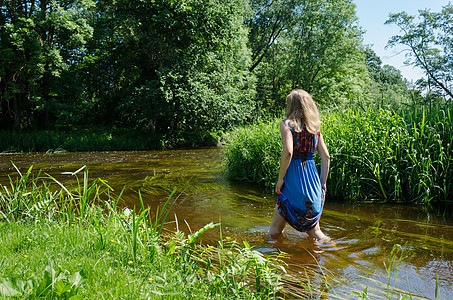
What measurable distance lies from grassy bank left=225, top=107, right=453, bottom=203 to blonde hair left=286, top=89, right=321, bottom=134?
110 inches

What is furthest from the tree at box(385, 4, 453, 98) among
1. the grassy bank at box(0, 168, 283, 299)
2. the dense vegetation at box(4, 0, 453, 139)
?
the grassy bank at box(0, 168, 283, 299)

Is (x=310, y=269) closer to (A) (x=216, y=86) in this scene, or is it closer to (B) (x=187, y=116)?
(B) (x=187, y=116)

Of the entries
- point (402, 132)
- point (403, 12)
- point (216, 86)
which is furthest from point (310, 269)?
point (403, 12)

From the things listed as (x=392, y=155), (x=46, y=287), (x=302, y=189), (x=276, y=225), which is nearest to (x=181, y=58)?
(x=392, y=155)

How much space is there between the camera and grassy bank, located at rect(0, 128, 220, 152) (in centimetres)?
1825

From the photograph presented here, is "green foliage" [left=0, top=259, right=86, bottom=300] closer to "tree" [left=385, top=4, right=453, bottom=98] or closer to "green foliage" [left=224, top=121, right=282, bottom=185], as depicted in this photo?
"green foliage" [left=224, top=121, right=282, bottom=185]

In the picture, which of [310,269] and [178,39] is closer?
[310,269]

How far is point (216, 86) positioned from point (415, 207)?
58.2 ft

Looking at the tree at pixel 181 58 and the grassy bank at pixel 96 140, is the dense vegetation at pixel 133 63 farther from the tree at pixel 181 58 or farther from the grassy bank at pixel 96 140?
the grassy bank at pixel 96 140

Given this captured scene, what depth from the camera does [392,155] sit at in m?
6.32

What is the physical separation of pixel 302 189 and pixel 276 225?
74 cm

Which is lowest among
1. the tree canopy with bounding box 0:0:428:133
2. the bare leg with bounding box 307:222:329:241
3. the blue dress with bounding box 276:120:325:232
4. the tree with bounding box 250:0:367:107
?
the bare leg with bounding box 307:222:329:241

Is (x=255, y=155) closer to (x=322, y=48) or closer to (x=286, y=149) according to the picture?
(x=286, y=149)

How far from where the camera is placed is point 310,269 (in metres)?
3.44
